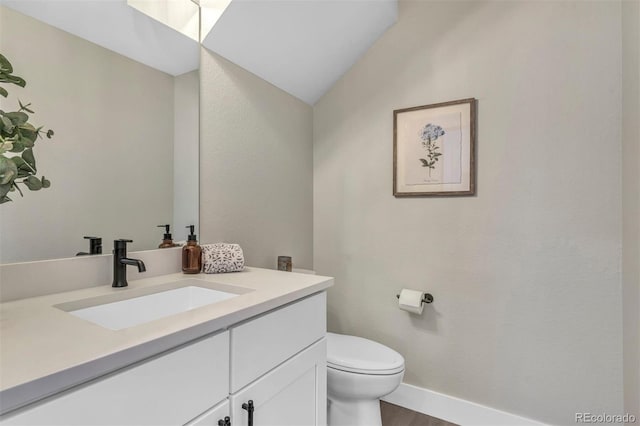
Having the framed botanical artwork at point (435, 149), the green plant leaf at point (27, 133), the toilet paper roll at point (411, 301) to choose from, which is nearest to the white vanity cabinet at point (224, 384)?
the green plant leaf at point (27, 133)

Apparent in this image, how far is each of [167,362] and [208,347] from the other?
105 millimetres

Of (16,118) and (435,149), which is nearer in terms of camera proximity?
(16,118)

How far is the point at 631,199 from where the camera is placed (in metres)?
1.33

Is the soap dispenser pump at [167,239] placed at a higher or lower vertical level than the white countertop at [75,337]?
higher

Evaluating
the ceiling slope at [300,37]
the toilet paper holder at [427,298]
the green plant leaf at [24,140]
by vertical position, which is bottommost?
the toilet paper holder at [427,298]

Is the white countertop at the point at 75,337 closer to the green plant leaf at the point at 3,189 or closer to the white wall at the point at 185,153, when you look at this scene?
the green plant leaf at the point at 3,189

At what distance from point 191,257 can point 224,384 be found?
64 cm

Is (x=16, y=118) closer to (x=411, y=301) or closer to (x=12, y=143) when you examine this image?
(x=12, y=143)

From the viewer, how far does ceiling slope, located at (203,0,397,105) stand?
153cm

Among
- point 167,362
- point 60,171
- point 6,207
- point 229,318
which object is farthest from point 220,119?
point 167,362

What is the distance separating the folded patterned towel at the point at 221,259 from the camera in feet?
4.33

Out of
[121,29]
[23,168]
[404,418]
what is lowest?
[404,418]

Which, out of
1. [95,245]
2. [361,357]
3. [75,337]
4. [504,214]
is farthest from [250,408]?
[504,214]

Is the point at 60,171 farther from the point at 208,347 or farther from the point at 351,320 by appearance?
the point at 351,320
